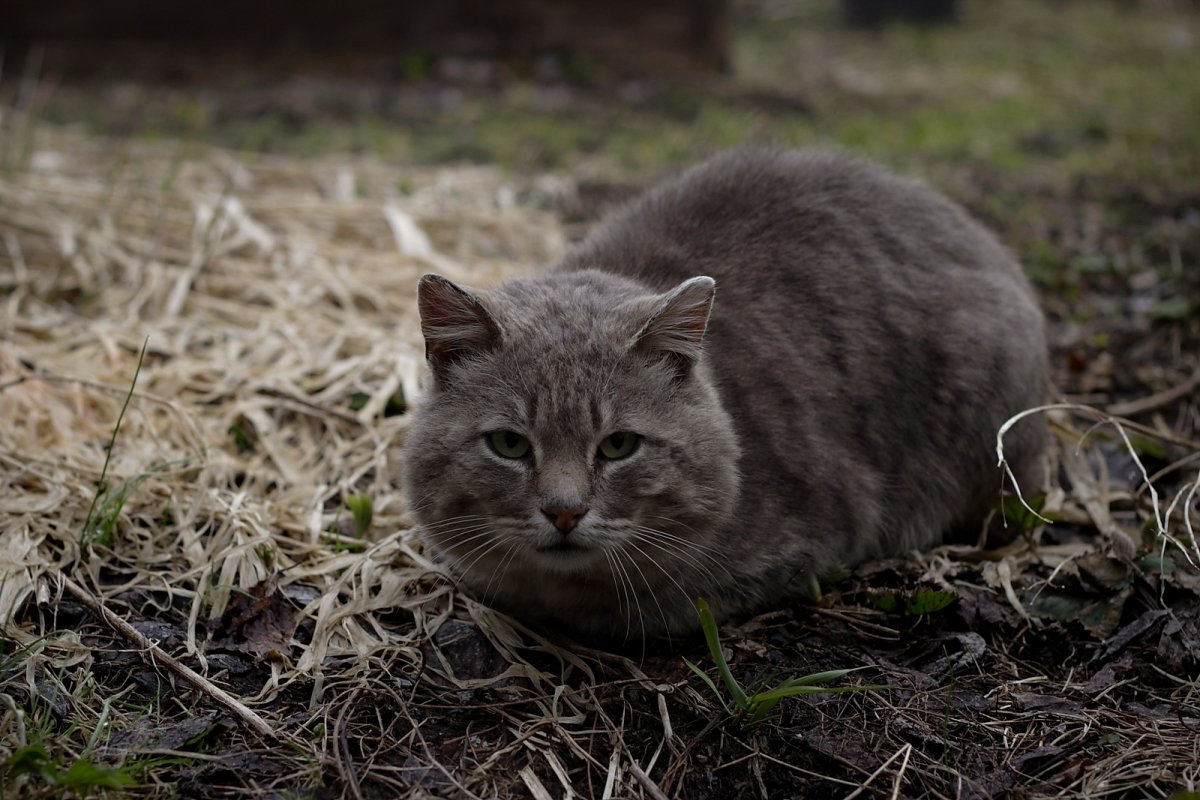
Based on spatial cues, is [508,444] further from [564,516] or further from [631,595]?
[631,595]

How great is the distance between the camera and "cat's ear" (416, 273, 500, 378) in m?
2.84

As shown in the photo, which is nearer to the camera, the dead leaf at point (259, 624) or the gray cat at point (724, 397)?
the gray cat at point (724, 397)

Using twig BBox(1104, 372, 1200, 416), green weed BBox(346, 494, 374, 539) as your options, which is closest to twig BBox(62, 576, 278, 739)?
green weed BBox(346, 494, 374, 539)

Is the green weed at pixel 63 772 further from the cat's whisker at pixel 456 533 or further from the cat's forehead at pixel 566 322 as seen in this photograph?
the cat's forehead at pixel 566 322

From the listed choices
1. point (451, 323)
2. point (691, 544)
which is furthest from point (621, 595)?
point (451, 323)

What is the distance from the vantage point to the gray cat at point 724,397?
2.82m

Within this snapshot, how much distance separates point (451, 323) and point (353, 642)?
0.99m

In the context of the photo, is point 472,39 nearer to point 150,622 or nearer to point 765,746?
point 150,622

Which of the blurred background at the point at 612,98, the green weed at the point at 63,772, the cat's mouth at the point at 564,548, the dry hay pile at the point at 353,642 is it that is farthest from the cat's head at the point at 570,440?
the blurred background at the point at 612,98

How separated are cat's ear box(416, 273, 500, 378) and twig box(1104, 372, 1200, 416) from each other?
2862mm

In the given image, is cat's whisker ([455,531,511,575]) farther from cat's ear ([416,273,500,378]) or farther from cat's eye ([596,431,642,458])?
cat's ear ([416,273,500,378])

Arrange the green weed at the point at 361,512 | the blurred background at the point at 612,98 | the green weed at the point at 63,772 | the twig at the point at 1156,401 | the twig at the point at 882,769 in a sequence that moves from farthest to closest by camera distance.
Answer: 1. the blurred background at the point at 612,98
2. the twig at the point at 1156,401
3. the green weed at the point at 361,512
4. the twig at the point at 882,769
5. the green weed at the point at 63,772

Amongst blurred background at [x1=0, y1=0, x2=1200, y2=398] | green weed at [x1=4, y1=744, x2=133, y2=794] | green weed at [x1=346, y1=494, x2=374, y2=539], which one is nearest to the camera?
green weed at [x1=4, y1=744, x2=133, y2=794]

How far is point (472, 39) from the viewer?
911cm
